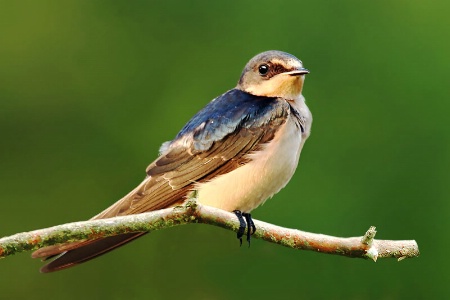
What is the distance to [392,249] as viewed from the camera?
95.0 inches

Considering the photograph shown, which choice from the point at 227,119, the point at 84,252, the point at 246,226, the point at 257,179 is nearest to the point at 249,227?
the point at 246,226

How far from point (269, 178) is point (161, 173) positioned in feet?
1.12

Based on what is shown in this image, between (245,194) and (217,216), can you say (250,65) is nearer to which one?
(245,194)

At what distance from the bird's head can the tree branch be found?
80cm

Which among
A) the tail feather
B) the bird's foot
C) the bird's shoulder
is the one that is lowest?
the tail feather

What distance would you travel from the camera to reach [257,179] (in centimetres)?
293

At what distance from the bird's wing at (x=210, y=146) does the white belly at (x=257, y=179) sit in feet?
0.14

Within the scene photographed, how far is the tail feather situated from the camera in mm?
2568

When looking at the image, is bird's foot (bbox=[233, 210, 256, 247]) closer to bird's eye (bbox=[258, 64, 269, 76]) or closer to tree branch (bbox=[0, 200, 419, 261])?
tree branch (bbox=[0, 200, 419, 261])

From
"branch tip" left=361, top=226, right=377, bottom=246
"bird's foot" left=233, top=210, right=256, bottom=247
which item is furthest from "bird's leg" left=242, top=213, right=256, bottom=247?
"branch tip" left=361, top=226, right=377, bottom=246

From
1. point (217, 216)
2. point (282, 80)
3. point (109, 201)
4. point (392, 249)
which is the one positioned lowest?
point (109, 201)

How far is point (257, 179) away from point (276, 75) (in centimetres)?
40

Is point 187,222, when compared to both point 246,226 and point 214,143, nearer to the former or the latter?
point 246,226

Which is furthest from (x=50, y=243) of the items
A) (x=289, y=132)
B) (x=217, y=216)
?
(x=289, y=132)
